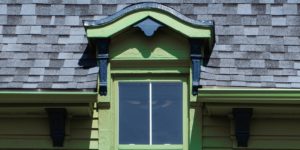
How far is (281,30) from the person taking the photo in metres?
16.8

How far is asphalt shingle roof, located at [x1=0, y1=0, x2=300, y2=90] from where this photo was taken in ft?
53.0

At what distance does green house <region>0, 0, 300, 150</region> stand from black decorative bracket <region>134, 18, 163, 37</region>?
0.04ft

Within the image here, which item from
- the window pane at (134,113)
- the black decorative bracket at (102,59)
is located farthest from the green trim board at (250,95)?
the black decorative bracket at (102,59)

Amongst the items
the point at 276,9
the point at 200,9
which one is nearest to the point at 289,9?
the point at 276,9

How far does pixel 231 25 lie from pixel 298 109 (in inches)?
68.8

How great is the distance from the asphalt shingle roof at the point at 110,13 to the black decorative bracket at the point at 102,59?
10cm

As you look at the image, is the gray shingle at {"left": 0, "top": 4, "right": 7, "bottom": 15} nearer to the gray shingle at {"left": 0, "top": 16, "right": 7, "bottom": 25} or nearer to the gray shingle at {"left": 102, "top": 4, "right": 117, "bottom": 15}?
the gray shingle at {"left": 0, "top": 16, "right": 7, "bottom": 25}

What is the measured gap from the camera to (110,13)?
17.1 meters

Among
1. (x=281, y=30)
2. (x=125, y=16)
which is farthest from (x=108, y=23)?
(x=281, y=30)

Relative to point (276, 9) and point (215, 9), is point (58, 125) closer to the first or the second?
point (215, 9)

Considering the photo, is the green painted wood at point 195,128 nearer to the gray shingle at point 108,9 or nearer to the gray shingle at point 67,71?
the gray shingle at point 67,71

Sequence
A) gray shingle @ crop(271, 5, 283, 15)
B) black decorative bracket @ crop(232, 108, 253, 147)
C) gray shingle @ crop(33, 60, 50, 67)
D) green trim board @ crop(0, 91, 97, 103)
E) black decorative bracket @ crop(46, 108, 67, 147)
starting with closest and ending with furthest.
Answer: green trim board @ crop(0, 91, 97, 103)
black decorative bracket @ crop(232, 108, 253, 147)
black decorative bracket @ crop(46, 108, 67, 147)
gray shingle @ crop(33, 60, 50, 67)
gray shingle @ crop(271, 5, 283, 15)

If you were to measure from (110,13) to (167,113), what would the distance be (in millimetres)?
1809

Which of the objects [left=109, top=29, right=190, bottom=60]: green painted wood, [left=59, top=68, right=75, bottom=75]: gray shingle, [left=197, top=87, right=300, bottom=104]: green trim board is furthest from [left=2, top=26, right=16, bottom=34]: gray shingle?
[left=197, top=87, right=300, bottom=104]: green trim board
